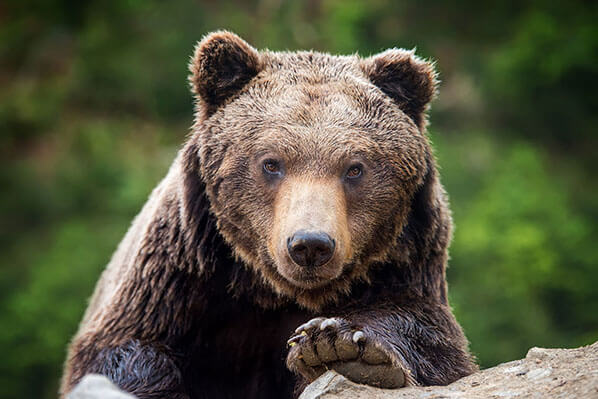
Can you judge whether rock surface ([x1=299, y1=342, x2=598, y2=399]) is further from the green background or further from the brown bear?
the green background

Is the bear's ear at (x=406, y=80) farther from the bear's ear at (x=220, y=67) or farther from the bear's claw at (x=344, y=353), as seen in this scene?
the bear's claw at (x=344, y=353)

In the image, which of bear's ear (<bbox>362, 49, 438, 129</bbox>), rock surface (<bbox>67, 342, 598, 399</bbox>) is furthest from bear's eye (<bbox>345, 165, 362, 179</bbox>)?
rock surface (<bbox>67, 342, 598, 399</bbox>)

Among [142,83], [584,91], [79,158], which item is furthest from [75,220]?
[584,91]

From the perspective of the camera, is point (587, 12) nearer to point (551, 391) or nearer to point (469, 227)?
point (469, 227)

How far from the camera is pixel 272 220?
446cm

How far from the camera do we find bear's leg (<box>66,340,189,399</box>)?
14.7ft

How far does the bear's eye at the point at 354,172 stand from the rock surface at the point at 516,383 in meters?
1.06

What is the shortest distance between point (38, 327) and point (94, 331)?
11.3 meters

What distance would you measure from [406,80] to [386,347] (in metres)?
1.64

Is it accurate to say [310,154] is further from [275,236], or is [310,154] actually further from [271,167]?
[275,236]

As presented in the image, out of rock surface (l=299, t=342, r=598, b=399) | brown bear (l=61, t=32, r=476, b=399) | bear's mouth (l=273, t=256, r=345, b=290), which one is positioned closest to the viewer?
rock surface (l=299, t=342, r=598, b=399)

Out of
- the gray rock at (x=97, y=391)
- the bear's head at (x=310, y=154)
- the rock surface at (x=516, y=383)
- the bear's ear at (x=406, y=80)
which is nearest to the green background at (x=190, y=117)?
the bear's ear at (x=406, y=80)

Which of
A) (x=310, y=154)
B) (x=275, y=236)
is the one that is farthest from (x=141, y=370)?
(x=310, y=154)

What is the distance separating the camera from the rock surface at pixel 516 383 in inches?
144
